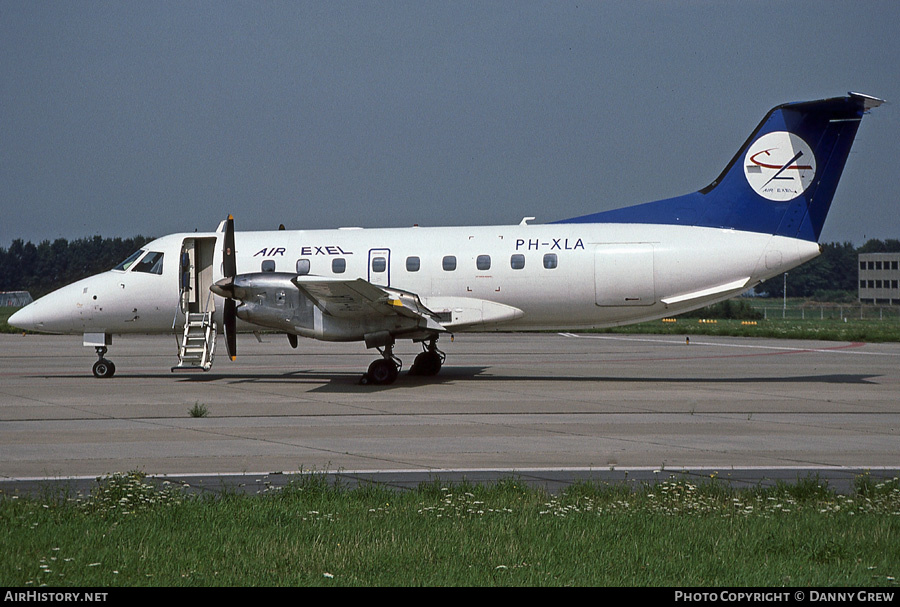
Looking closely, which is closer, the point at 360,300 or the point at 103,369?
the point at 360,300

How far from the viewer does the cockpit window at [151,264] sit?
71.8ft

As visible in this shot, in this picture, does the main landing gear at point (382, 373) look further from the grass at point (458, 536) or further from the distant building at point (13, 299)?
the distant building at point (13, 299)

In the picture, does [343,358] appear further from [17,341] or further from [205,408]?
[17,341]

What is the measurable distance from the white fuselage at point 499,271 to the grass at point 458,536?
10902 mm

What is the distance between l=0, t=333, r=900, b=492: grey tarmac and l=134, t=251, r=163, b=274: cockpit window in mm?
2744

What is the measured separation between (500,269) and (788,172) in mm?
6701

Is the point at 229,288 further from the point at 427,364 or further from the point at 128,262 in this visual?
the point at 427,364

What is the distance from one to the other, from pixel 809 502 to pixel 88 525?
6.52 m

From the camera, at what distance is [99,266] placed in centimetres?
2322

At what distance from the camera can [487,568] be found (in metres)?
6.24

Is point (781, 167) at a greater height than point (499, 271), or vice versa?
point (781, 167)

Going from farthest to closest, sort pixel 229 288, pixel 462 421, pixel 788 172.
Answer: pixel 229 288 → pixel 788 172 → pixel 462 421

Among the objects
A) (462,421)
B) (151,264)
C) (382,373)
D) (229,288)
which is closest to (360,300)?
(382,373)

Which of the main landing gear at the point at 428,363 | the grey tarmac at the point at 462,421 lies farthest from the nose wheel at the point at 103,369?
the main landing gear at the point at 428,363
